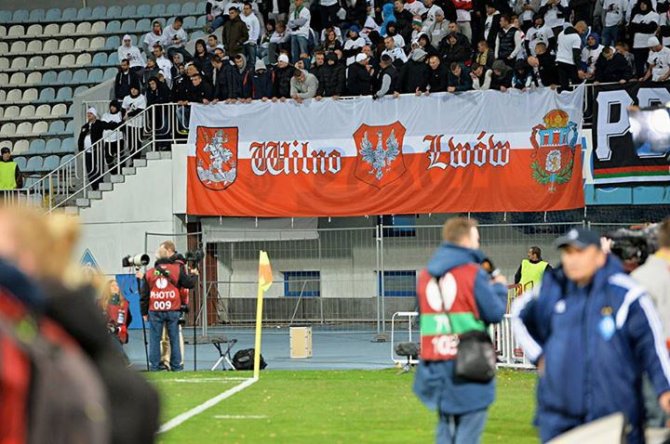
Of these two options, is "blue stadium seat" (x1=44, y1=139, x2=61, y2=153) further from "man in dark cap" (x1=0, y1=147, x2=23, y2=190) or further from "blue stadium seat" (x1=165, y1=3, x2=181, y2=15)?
"blue stadium seat" (x1=165, y1=3, x2=181, y2=15)

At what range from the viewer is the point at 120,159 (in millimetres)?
32781

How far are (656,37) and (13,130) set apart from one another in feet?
54.2

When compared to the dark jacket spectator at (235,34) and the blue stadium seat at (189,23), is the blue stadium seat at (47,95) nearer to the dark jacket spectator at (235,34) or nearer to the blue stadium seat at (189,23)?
the blue stadium seat at (189,23)

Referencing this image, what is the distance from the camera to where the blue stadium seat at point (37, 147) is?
116 feet

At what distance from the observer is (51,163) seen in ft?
114

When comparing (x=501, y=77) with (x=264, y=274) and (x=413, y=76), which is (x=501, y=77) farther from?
(x=264, y=274)

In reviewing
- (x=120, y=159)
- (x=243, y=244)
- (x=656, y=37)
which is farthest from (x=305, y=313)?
(x=656, y=37)

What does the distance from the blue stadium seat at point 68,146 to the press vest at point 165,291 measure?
12861mm

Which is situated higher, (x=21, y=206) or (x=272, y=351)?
(x=21, y=206)

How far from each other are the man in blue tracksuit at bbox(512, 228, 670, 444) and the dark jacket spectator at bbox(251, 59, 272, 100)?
2346 centimetres

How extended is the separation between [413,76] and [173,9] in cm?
1131

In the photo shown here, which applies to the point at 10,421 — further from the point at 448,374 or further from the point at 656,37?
the point at 656,37

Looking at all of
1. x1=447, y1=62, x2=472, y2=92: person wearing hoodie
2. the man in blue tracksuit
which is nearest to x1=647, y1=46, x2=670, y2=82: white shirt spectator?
x1=447, y1=62, x2=472, y2=92: person wearing hoodie

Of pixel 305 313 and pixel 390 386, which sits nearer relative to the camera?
pixel 390 386
